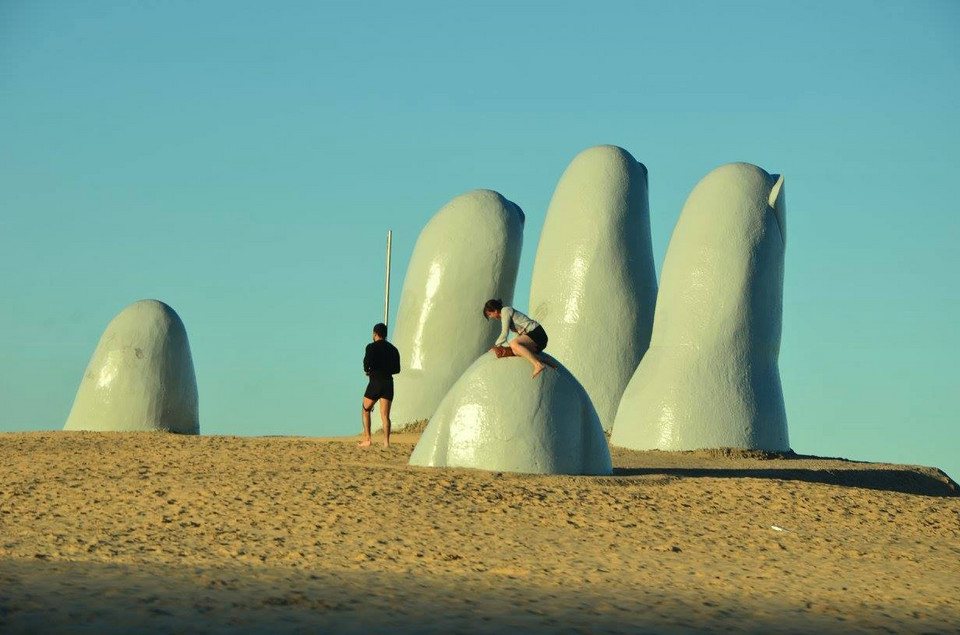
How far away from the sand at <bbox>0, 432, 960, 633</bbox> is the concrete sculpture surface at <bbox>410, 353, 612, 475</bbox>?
0.88 ft

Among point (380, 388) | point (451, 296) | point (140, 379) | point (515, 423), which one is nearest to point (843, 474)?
point (380, 388)

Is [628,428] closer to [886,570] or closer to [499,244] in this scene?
[499,244]

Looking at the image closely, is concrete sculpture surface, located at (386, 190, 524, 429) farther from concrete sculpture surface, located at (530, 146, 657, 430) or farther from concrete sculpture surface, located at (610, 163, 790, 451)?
concrete sculpture surface, located at (610, 163, 790, 451)

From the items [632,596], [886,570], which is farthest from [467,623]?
[886,570]

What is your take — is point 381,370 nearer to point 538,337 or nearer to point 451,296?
point 538,337

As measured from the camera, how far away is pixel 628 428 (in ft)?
49.9

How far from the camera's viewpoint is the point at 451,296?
58.2 ft

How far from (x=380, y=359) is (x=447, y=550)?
611cm

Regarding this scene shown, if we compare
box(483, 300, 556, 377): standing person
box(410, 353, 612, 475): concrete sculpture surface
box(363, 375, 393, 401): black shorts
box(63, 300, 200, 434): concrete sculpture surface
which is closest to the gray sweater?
box(483, 300, 556, 377): standing person

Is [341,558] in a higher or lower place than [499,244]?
lower

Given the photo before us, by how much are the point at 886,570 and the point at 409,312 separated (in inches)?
436

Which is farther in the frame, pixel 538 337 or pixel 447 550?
pixel 538 337

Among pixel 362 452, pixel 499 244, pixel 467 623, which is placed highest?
pixel 499 244

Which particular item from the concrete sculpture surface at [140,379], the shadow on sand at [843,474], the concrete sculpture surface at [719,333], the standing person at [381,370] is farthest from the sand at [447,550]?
the concrete sculpture surface at [140,379]
